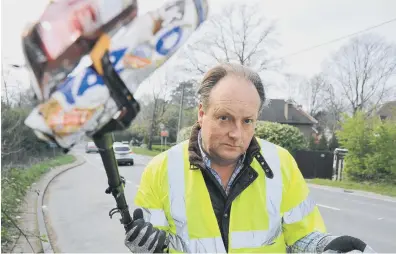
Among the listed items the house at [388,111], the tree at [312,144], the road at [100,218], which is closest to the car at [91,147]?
the road at [100,218]

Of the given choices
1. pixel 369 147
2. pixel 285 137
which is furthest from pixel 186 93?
pixel 369 147

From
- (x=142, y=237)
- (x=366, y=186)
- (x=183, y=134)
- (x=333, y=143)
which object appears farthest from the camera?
(x=333, y=143)

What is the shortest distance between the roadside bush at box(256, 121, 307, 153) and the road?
8.42ft

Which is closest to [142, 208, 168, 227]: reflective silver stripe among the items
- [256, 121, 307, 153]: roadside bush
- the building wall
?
[256, 121, 307, 153]: roadside bush

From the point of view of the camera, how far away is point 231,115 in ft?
3.31

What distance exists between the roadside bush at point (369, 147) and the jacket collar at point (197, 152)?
10.6 metres

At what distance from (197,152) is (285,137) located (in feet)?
37.8

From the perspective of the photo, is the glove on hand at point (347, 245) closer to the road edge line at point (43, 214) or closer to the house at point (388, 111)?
the road edge line at point (43, 214)

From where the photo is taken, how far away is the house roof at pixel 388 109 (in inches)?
449

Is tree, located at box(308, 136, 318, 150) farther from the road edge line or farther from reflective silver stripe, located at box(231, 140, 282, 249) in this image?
reflective silver stripe, located at box(231, 140, 282, 249)

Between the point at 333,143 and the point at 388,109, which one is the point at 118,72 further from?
the point at 333,143

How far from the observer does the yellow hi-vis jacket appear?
120 centimetres

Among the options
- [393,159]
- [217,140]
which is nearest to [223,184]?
[217,140]

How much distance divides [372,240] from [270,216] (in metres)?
5.15
